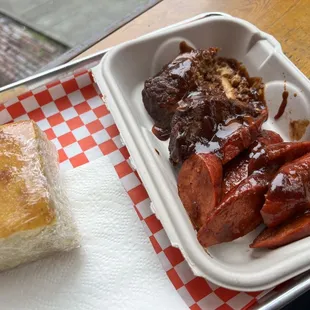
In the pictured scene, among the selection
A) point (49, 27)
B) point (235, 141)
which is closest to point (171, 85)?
point (235, 141)

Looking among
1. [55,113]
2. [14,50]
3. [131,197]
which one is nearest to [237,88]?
[131,197]

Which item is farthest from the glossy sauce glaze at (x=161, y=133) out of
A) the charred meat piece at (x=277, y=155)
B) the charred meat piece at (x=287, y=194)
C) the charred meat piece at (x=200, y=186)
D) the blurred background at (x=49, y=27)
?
the blurred background at (x=49, y=27)

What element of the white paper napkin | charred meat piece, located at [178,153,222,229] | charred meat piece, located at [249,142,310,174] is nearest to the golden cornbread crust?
the white paper napkin

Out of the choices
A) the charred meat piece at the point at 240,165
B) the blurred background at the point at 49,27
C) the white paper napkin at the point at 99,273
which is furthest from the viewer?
the blurred background at the point at 49,27

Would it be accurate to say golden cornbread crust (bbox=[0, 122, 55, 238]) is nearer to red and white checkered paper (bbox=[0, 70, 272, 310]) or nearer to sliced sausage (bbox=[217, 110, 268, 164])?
red and white checkered paper (bbox=[0, 70, 272, 310])

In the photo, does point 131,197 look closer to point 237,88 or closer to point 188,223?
point 188,223

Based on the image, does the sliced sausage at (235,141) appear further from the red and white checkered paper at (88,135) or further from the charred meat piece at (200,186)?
the red and white checkered paper at (88,135)

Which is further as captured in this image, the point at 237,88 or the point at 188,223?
the point at 237,88
